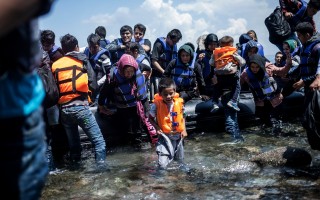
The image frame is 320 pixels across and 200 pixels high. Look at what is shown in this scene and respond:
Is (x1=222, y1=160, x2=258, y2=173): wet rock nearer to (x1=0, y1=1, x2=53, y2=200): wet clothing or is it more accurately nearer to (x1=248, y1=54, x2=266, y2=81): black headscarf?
(x1=248, y1=54, x2=266, y2=81): black headscarf

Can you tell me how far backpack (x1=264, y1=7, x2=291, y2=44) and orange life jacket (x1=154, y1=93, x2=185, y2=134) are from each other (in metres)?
4.82

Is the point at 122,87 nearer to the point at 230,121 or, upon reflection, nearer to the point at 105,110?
the point at 105,110

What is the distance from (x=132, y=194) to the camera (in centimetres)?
450

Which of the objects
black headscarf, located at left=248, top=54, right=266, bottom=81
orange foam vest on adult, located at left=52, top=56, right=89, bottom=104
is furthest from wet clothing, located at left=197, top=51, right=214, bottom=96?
orange foam vest on adult, located at left=52, top=56, right=89, bottom=104

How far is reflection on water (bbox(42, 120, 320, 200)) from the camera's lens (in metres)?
4.38

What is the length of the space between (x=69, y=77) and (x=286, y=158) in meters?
3.56

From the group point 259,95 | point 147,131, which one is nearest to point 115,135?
point 147,131

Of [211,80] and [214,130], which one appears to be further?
[211,80]

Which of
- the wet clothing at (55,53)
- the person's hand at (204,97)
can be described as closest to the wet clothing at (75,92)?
the wet clothing at (55,53)

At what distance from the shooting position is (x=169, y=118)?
5512 mm

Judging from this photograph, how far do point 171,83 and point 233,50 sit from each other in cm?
243

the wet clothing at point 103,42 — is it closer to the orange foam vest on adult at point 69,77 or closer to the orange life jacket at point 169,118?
the orange foam vest on adult at point 69,77

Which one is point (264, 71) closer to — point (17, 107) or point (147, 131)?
point (147, 131)

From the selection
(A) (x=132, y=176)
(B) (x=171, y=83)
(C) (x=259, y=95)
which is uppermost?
(B) (x=171, y=83)
